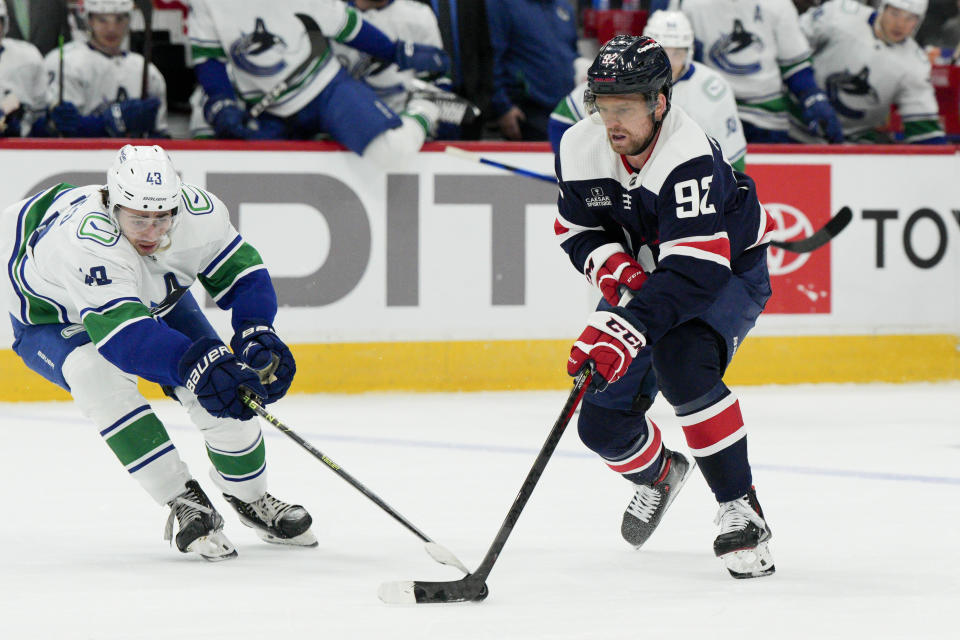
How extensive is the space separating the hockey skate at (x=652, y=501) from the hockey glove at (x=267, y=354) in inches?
31.0

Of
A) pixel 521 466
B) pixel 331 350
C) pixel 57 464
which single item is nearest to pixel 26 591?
pixel 57 464

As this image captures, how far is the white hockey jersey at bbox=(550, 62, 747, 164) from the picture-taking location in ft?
16.9

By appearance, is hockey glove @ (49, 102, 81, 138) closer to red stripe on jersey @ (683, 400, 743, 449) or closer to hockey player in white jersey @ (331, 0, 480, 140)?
hockey player in white jersey @ (331, 0, 480, 140)

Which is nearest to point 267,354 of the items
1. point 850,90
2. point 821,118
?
point 821,118

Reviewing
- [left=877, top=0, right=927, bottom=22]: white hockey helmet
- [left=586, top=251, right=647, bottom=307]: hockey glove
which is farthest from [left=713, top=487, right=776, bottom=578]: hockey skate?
[left=877, top=0, right=927, bottom=22]: white hockey helmet

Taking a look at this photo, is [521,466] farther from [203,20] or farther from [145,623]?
[203,20]

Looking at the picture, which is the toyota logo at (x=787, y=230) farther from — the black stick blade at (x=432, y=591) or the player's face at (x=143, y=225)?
the black stick blade at (x=432, y=591)

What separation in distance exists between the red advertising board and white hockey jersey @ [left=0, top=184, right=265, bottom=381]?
3.21 m

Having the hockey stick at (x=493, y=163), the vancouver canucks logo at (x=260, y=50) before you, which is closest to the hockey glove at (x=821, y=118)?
the hockey stick at (x=493, y=163)

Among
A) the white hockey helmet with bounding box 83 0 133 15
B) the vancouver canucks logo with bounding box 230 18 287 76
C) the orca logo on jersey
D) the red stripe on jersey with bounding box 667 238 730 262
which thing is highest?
the orca logo on jersey

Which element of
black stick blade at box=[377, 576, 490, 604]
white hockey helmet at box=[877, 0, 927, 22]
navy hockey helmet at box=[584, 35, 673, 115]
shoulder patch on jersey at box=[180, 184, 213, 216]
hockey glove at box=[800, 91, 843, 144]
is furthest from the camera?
white hockey helmet at box=[877, 0, 927, 22]

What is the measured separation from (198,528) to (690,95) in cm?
276

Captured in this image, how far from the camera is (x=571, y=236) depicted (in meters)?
3.11

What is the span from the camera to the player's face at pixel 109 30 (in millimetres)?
5809
